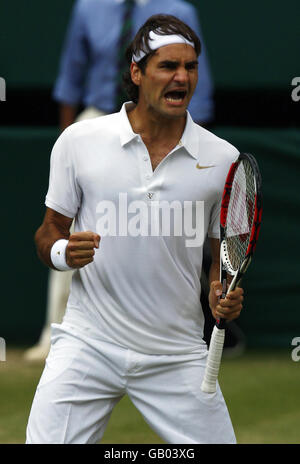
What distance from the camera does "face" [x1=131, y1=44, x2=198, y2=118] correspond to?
4.12 m

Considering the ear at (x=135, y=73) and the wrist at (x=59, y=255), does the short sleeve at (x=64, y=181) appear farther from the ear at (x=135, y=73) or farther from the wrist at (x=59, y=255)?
the ear at (x=135, y=73)

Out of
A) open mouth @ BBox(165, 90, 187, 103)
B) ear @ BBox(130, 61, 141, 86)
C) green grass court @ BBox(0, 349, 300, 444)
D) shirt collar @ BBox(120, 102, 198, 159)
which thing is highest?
ear @ BBox(130, 61, 141, 86)

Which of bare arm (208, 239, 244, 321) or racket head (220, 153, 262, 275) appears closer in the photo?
bare arm (208, 239, 244, 321)

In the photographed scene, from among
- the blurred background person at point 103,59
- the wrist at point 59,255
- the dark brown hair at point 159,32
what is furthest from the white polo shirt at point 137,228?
the blurred background person at point 103,59

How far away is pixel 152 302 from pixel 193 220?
1.09 feet

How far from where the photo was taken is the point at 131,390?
4117 mm

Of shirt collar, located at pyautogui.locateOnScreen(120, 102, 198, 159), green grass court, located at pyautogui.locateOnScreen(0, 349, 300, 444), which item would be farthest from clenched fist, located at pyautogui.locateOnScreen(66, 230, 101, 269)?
green grass court, located at pyautogui.locateOnScreen(0, 349, 300, 444)

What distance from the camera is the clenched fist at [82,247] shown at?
12.8 feet

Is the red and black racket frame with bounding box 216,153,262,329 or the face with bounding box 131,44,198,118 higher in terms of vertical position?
the face with bounding box 131,44,198,118

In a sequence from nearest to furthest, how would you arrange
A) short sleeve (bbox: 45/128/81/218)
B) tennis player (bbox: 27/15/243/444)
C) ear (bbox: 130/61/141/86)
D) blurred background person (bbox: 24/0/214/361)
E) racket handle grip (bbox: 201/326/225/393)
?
1. racket handle grip (bbox: 201/326/225/393)
2. tennis player (bbox: 27/15/243/444)
3. short sleeve (bbox: 45/128/81/218)
4. ear (bbox: 130/61/141/86)
5. blurred background person (bbox: 24/0/214/361)

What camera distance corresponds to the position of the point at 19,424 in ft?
20.2

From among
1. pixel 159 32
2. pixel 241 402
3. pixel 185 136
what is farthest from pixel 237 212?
pixel 241 402

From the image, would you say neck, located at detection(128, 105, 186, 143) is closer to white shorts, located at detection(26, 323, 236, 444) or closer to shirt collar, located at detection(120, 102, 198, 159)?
shirt collar, located at detection(120, 102, 198, 159)

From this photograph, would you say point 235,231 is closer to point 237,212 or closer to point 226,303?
point 237,212
